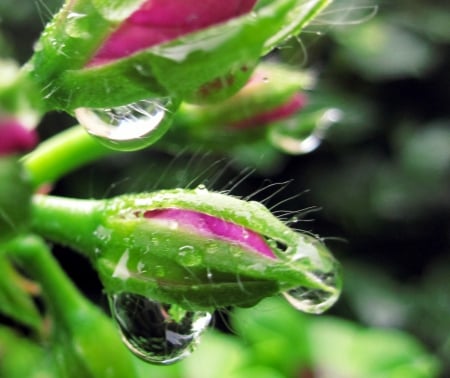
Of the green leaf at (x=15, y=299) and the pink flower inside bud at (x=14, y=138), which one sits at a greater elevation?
the pink flower inside bud at (x=14, y=138)

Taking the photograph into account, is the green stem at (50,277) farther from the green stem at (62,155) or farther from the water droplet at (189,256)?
the water droplet at (189,256)

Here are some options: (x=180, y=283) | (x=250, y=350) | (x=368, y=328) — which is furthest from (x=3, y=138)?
(x=368, y=328)

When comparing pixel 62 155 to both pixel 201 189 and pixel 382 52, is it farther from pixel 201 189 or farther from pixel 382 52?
pixel 382 52

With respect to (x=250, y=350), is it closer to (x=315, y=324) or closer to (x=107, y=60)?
(x=315, y=324)

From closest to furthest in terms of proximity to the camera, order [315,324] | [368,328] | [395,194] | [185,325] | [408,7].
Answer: [185,325] < [315,324] < [368,328] < [395,194] < [408,7]

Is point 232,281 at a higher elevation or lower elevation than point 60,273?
higher

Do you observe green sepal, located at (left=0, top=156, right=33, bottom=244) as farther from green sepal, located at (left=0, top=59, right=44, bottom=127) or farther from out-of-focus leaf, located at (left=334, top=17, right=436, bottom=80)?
out-of-focus leaf, located at (left=334, top=17, right=436, bottom=80)

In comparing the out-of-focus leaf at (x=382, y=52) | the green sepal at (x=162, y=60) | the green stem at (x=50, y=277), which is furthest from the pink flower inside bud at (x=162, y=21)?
the out-of-focus leaf at (x=382, y=52)
